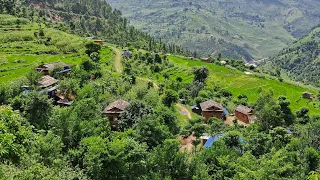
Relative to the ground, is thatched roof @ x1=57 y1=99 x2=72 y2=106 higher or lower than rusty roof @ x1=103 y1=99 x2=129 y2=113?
lower

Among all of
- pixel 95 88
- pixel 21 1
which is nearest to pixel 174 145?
pixel 95 88

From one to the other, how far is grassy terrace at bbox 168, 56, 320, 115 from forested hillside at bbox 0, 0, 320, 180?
436 mm

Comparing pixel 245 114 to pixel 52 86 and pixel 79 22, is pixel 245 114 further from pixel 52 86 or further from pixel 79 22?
pixel 79 22

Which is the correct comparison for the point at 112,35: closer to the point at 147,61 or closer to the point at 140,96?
the point at 147,61

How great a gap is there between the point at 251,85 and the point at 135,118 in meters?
66.1

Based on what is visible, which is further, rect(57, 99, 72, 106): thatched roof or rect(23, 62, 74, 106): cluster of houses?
rect(23, 62, 74, 106): cluster of houses

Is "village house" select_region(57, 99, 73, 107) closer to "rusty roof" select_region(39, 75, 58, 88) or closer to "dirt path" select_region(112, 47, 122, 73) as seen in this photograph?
"rusty roof" select_region(39, 75, 58, 88)

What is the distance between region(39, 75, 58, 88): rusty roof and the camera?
6238 centimetres

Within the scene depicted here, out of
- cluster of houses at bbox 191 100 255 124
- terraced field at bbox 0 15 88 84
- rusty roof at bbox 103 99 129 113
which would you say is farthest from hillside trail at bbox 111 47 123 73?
rusty roof at bbox 103 99 129 113

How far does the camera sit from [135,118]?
51312 mm

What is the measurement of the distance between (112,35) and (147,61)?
192 ft

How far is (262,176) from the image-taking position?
2678cm

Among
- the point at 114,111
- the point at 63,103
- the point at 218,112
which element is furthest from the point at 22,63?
the point at 218,112

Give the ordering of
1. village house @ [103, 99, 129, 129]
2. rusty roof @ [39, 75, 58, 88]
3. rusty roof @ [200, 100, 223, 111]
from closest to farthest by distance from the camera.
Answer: village house @ [103, 99, 129, 129] → rusty roof @ [39, 75, 58, 88] → rusty roof @ [200, 100, 223, 111]
